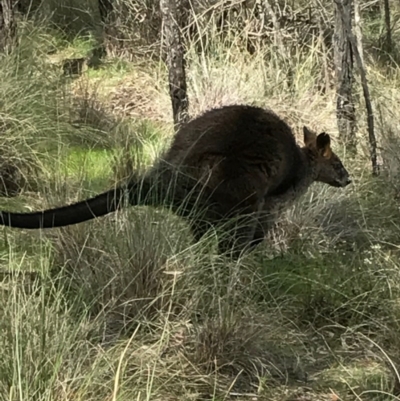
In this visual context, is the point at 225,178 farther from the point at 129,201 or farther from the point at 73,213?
the point at 73,213

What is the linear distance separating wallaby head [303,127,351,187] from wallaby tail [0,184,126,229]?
1941 millimetres

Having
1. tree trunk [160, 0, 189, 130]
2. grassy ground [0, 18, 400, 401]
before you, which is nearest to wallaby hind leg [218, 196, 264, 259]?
grassy ground [0, 18, 400, 401]

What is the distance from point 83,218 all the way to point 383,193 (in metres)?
3.06

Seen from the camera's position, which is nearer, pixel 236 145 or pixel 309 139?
pixel 236 145

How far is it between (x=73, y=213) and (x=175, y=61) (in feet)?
10.9

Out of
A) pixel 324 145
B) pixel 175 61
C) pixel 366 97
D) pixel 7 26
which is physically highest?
pixel 7 26

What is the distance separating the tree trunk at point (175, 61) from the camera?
7.11 m

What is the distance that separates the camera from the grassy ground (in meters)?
3.42

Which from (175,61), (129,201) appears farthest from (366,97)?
(129,201)

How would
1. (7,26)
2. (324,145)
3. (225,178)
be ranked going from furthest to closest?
1. (7,26)
2. (324,145)
3. (225,178)

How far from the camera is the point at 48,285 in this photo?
4250 mm

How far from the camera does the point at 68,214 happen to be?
14.2ft

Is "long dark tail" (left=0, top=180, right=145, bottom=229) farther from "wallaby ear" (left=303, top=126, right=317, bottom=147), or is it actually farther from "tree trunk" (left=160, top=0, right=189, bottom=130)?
"tree trunk" (left=160, top=0, right=189, bottom=130)

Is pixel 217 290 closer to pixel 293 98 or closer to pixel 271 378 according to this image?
pixel 271 378
